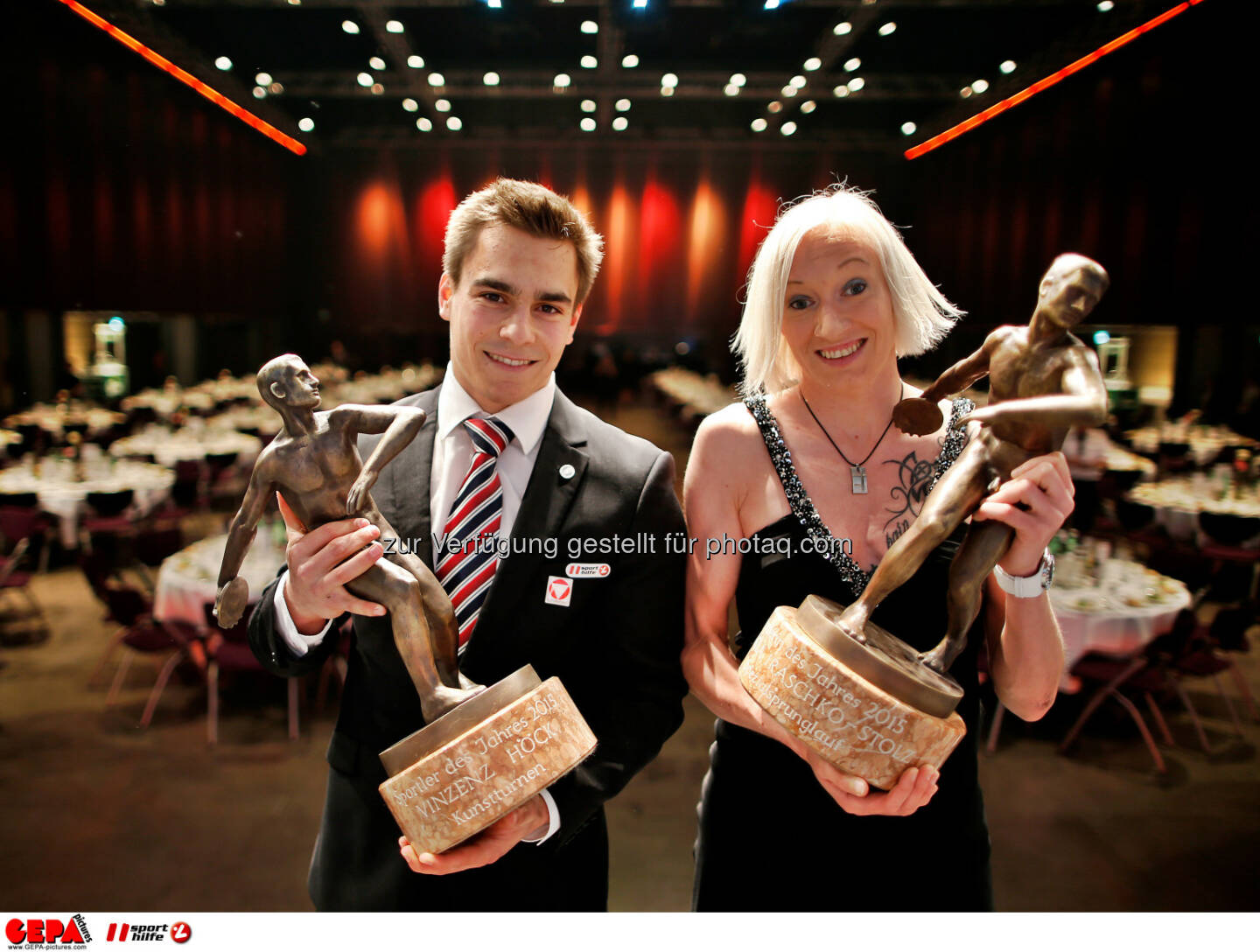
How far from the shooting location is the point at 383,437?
1378mm

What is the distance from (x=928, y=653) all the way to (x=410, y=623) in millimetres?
941

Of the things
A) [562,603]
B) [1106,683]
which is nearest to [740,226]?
[562,603]

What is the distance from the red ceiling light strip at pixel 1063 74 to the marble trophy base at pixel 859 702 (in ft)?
4.96

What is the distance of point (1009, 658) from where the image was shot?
1582 mm

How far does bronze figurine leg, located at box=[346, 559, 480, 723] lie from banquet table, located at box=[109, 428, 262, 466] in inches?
298

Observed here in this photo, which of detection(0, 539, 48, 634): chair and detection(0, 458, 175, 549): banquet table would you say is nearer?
detection(0, 539, 48, 634): chair

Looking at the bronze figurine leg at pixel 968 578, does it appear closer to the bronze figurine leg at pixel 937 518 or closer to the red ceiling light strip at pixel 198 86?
the bronze figurine leg at pixel 937 518

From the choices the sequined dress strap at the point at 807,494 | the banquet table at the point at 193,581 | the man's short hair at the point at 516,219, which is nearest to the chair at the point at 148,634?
the banquet table at the point at 193,581

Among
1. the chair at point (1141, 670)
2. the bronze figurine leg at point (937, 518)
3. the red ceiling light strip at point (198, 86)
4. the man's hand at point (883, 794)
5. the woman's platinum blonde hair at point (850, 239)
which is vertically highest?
the red ceiling light strip at point (198, 86)

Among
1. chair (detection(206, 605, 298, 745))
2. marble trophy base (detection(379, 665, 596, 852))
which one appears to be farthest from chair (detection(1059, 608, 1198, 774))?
chair (detection(206, 605, 298, 745))

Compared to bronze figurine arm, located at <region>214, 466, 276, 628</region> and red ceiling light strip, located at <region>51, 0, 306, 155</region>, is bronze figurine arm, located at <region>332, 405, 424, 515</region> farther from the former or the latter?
red ceiling light strip, located at <region>51, 0, 306, 155</region>

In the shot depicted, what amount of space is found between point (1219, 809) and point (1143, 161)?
3.71 metres

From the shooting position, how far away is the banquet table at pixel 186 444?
8398 millimetres

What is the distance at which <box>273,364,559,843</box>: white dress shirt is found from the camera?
1.62 meters
